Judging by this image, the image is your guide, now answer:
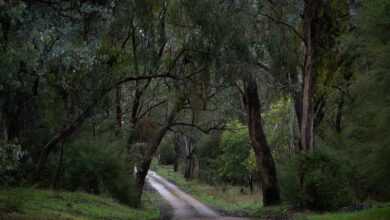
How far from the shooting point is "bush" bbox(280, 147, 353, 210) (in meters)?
20.7

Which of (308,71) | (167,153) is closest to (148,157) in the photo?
(308,71)

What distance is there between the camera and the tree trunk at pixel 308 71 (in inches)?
869

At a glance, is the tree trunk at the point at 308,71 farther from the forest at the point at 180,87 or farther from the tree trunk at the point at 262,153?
the tree trunk at the point at 262,153

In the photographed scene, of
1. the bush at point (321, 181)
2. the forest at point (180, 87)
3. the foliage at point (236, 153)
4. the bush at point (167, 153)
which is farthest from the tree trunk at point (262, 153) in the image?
the bush at point (167, 153)

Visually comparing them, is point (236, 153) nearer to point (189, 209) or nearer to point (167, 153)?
point (189, 209)

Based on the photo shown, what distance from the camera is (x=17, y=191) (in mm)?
18609

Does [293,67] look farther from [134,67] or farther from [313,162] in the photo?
[134,67]

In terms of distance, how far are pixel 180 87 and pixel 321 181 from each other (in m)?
6.91

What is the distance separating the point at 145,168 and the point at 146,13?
13401mm

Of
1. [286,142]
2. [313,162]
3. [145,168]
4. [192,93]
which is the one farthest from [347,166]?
[286,142]

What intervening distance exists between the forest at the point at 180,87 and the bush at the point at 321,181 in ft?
0.15

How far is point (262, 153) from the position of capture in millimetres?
25484

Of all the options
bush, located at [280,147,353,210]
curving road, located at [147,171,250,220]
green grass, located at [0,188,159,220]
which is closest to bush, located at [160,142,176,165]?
curving road, located at [147,171,250,220]

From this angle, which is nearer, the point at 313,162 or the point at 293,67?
the point at 313,162
